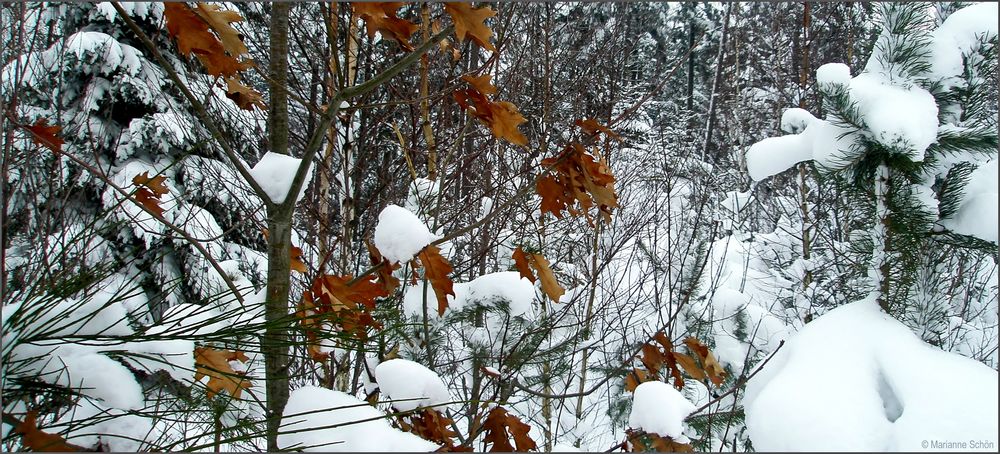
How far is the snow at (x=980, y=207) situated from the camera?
101cm

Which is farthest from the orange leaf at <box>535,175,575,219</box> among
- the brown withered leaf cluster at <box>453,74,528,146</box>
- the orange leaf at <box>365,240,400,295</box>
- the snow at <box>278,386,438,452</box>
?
the snow at <box>278,386,438,452</box>

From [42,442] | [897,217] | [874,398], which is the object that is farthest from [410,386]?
[897,217]

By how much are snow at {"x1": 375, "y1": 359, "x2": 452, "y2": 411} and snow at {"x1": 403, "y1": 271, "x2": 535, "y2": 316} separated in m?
0.85

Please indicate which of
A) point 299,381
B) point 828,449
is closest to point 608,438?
point 299,381

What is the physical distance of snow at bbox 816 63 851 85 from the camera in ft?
3.92

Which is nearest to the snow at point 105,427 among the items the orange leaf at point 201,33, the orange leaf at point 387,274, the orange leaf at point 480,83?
the orange leaf at point 387,274

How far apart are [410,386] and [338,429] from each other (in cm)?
27

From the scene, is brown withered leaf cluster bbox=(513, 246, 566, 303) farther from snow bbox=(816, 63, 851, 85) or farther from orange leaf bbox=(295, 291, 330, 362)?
snow bbox=(816, 63, 851, 85)

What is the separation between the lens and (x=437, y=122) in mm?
3484

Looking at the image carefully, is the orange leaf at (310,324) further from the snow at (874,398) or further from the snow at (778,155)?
the snow at (778,155)

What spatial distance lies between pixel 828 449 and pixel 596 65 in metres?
3.57

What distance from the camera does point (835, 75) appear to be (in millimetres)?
1208

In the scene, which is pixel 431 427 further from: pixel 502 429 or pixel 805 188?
pixel 805 188

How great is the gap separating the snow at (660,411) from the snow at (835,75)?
855mm
